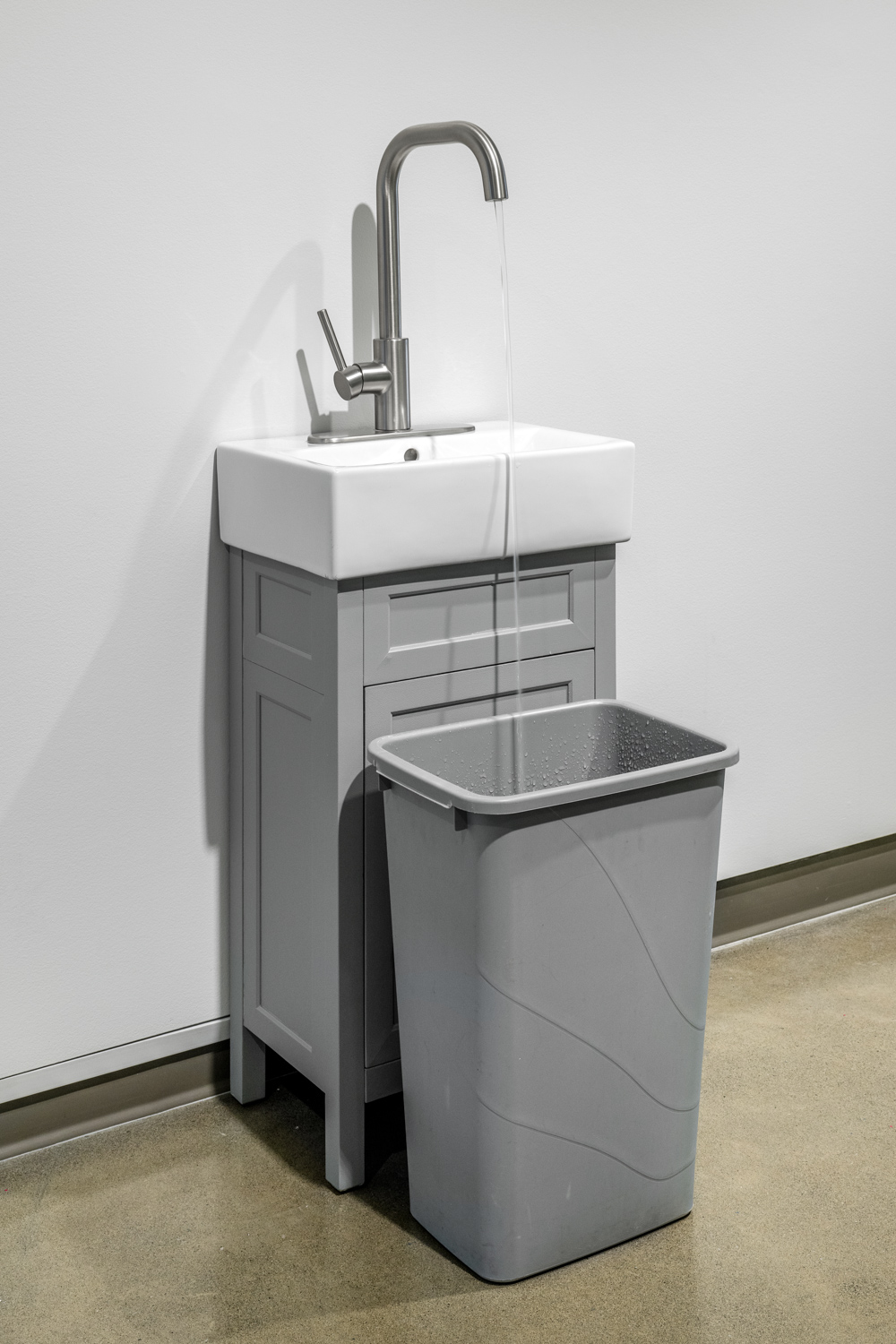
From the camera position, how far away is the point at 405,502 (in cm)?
170

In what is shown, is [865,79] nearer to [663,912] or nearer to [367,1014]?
[663,912]

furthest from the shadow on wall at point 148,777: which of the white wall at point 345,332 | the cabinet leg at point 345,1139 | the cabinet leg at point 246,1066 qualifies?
A: the cabinet leg at point 345,1139

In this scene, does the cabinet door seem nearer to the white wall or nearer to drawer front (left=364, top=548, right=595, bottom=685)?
drawer front (left=364, top=548, right=595, bottom=685)

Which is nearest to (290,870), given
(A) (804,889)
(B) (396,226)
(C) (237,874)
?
(C) (237,874)

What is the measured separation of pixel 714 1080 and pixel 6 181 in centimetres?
166

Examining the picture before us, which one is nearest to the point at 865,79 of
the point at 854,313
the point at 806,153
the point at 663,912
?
the point at 806,153

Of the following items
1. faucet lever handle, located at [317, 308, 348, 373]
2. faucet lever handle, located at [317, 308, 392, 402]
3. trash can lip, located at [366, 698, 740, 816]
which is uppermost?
faucet lever handle, located at [317, 308, 348, 373]

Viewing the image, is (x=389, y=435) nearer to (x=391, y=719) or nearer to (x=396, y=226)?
(x=396, y=226)

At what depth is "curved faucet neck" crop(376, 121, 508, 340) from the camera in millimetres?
1758

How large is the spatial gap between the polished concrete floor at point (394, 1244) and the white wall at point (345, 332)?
0.72 ft

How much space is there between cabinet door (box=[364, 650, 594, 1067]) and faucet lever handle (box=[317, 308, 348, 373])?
18.9 inches

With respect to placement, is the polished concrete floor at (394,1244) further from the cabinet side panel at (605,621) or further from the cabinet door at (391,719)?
the cabinet side panel at (605,621)

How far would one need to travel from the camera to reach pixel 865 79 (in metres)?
2.45

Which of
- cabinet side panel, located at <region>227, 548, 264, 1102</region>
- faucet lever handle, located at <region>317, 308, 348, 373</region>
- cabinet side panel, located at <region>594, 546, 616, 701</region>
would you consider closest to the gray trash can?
cabinet side panel, located at <region>594, 546, 616, 701</region>
